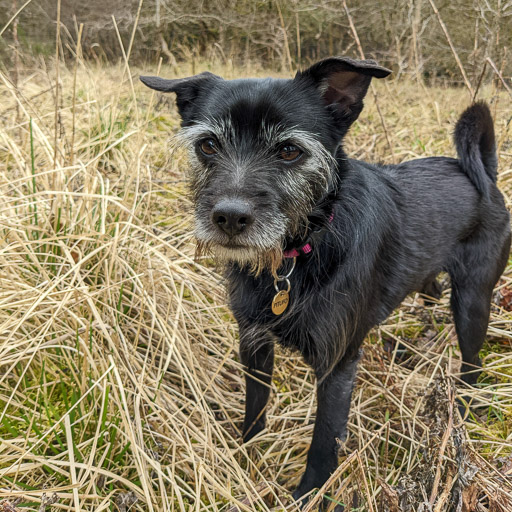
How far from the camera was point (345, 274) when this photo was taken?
2.34m

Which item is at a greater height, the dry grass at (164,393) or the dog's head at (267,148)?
the dog's head at (267,148)

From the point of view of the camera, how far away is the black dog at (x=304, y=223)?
6.97 ft

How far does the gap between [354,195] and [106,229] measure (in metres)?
1.62

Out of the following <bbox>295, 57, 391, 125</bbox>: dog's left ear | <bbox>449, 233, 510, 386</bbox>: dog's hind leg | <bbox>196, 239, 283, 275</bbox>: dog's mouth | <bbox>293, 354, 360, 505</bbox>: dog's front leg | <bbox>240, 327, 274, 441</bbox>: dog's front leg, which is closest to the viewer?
<bbox>196, 239, 283, 275</bbox>: dog's mouth

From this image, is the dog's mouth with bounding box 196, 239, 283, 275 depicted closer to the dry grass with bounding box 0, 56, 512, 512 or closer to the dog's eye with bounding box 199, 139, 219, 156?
the dog's eye with bounding box 199, 139, 219, 156

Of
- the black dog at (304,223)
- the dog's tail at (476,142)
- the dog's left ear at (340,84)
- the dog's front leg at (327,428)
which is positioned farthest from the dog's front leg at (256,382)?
the dog's tail at (476,142)

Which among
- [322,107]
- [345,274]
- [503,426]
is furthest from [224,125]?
[503,426]

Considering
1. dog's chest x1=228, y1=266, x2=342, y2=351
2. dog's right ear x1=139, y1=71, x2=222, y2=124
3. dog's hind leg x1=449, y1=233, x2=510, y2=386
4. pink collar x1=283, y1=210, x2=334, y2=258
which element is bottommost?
dog's hind leg x1=449, y1=233, x2=510, y2=386

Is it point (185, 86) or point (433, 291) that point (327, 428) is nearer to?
point (433, 291)

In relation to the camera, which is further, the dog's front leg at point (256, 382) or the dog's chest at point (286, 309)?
the dog's front leg at point (256, 382)

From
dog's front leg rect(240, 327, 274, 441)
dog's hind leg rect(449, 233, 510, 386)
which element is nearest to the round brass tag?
dog's front leg rect(240, 327, 274, 441)

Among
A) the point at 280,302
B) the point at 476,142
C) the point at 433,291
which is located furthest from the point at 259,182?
the point at 433,291

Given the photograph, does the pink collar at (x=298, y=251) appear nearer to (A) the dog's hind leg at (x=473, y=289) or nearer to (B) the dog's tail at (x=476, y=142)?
(A) the dog's hind leg at (x=473, y=289)

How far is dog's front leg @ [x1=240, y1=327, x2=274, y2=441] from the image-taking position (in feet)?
8.79
